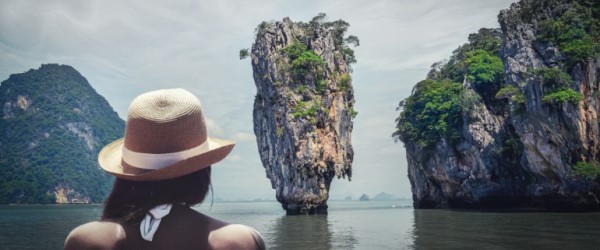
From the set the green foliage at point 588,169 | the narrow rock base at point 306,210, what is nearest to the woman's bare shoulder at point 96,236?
the green foliage at point 588,169

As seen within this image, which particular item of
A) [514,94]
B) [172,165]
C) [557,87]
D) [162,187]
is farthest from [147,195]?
[514,94]

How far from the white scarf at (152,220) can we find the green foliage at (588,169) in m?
32.5

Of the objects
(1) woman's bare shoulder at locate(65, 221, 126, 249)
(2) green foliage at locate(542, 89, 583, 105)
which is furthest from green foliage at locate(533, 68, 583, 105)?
(1) woman's bare shoulder at locate(65, 221, 126, 249)

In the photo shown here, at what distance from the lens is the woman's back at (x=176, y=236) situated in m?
1.40

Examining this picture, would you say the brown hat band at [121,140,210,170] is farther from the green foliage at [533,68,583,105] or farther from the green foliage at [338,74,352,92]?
the green foliage at [338,74,352,92]

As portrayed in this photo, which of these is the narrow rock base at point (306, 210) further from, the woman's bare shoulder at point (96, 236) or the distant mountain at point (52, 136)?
the distant mountain at point (52, 136)

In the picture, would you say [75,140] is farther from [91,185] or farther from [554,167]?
[554,167]

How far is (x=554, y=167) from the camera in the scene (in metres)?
30.7

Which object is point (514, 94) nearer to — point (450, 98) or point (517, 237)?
point (450, 98)

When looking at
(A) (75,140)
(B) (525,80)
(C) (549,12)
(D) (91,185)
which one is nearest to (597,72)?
(B) (525,80)

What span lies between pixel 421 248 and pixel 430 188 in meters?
35.8

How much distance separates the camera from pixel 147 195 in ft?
5.13

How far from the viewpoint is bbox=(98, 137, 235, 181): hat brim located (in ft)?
4.90

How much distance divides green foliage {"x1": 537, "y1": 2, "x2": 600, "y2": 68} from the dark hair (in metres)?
34.4
